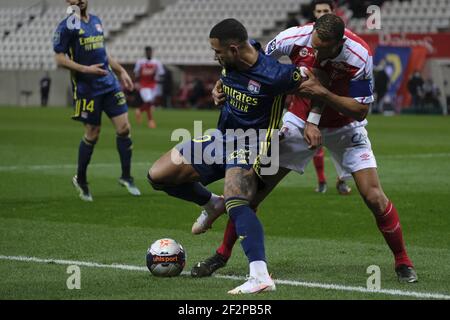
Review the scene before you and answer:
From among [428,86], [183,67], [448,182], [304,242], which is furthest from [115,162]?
[183,67]

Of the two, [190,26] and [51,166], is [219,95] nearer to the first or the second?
[51,166]

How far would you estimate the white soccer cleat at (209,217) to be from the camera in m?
7.55

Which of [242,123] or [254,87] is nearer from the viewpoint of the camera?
[254,87]

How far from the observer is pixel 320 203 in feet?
37.9

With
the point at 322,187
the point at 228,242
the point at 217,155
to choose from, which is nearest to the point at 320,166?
the point at 322,187

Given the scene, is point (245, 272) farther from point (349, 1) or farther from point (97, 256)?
point (349, 1)

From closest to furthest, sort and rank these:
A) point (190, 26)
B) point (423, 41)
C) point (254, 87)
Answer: point (254, 87) < point (423, 41) < point (190, 26)

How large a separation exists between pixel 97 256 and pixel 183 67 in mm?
34335

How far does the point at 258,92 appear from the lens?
669 cm

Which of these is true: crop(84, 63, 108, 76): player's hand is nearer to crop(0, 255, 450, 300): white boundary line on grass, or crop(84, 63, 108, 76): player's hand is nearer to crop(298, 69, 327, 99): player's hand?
crop(0, 255, 450, 300): white boundary line on grass

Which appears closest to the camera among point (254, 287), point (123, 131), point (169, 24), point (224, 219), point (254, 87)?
point (254, 287)

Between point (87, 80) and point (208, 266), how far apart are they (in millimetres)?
5467

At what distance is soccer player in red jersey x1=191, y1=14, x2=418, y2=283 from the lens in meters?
6.82

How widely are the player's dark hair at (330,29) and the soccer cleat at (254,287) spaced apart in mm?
1702
